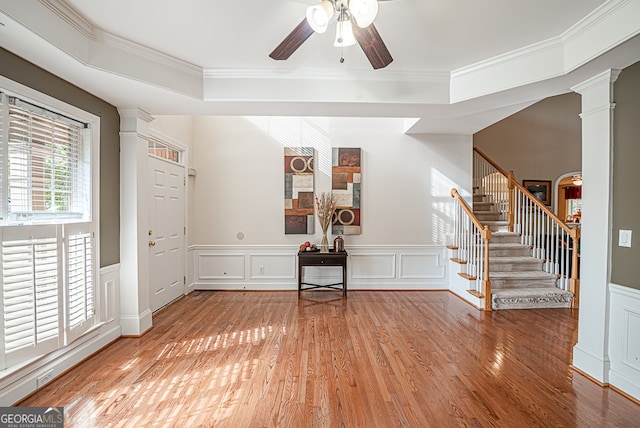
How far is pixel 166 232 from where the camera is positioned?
4.37 meters

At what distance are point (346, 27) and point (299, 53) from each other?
3.56 ft

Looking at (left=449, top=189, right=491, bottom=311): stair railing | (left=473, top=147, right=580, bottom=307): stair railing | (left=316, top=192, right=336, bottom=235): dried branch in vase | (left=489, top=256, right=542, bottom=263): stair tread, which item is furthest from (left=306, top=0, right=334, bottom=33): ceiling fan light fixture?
(left=473, top=147, right=580, bottom=307): stair railing

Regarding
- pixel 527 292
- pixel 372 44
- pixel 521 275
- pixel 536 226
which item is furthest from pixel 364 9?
pixel 536 226

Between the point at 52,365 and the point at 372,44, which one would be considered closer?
the point at 372,44

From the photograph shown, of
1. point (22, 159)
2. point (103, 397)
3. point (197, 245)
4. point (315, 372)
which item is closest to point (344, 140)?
point (197, 245)

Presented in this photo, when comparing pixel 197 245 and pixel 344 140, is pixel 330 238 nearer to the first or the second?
pixel 344 140

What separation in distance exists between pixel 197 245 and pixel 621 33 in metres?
5.35

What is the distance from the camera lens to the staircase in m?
4.27

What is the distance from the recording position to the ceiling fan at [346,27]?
1577 mm

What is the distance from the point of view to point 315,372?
Answer: 259cm

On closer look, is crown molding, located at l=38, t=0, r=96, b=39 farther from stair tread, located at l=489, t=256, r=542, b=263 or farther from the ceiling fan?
stair tread, located at l=489, t=256, r=542, b=263

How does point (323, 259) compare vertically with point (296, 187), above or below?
below

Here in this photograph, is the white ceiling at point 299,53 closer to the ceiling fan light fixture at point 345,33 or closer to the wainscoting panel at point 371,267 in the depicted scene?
the ceiling fan light fixture at point 345,33

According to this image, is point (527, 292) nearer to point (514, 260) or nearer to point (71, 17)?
point (514, 260)
